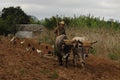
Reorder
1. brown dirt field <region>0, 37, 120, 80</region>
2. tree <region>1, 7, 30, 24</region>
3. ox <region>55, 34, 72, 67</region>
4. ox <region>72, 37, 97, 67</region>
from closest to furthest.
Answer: brown dirt field <region>0, 37, 120, 80</region> → ox <region>72, 37, 97, 67</region> → ox <region>55, 34, 72, 67</region> → tree <region>1, 7, 30, 24</region>

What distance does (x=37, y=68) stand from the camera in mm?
13320

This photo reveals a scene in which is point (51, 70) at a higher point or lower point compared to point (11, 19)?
lower

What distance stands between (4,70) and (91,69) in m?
3.48

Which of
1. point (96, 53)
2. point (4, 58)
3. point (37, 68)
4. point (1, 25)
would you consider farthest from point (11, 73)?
point (1, 25)

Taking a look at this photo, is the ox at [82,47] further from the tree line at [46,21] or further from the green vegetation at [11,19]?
the green vegetation at [11,19]

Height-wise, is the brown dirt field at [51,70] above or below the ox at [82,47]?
below

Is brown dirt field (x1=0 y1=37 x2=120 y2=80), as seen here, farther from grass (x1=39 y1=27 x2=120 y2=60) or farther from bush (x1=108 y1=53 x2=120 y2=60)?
grass (x1=39 y1=27 x2=120 y2=60)

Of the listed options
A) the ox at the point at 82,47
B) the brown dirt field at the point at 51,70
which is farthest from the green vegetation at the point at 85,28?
the ox at the point at 82,47

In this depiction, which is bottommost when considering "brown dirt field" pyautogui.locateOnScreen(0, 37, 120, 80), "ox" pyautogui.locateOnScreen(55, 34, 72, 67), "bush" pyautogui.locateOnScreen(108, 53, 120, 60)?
"bush" pyautogui.locateOnScreen(108, 53, 120, 60)

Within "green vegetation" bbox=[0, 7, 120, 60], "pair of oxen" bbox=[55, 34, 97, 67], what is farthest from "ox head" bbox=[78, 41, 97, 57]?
"green vegetation" bbox=[0, 7, 120, 60]

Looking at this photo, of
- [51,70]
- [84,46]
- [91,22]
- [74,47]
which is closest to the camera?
[51,70]

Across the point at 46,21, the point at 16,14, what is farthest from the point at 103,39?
the point at 16,14

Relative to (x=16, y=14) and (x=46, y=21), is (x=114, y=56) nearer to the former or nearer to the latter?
(x=46, y=21)

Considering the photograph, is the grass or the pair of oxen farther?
the grass
